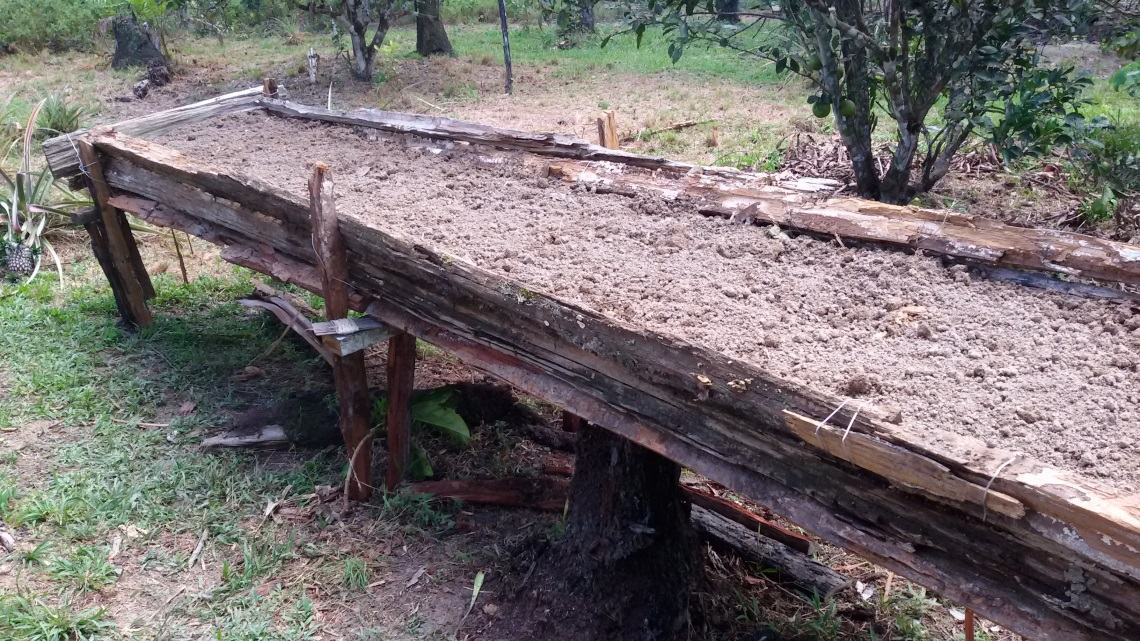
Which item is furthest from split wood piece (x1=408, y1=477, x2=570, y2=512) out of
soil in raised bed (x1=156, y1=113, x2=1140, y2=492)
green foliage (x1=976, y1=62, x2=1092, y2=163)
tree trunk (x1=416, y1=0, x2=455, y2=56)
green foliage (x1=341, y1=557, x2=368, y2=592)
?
tree trunk (x1=416, y1=0, x2=455, y2=56)

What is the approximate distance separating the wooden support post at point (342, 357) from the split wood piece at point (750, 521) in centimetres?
126

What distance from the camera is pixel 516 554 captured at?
312 centimetres

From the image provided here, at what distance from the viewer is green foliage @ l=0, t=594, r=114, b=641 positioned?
8.96ft

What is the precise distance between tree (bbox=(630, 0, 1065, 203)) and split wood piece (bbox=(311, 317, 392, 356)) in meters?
1.88

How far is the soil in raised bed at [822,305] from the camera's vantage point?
1900mm

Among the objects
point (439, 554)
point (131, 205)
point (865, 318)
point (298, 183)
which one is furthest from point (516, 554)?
point (131, 205)

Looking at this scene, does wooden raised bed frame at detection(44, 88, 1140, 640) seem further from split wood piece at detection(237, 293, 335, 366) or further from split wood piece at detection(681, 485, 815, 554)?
split wood piece at detection(681, 485, 815, 554)

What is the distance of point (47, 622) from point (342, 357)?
49.2 inches

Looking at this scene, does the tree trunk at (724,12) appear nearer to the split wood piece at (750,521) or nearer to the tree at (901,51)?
the tree at (901,51)

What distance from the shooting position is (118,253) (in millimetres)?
4641

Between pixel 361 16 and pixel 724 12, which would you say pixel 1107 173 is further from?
pixel 361 16

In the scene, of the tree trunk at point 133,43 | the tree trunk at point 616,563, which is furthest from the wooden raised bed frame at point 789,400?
the tree trunk at point 133,43

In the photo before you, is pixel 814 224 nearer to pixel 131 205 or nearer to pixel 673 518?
pixel 673 518

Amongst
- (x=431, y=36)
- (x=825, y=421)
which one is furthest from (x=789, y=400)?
(x=431, y=36)
